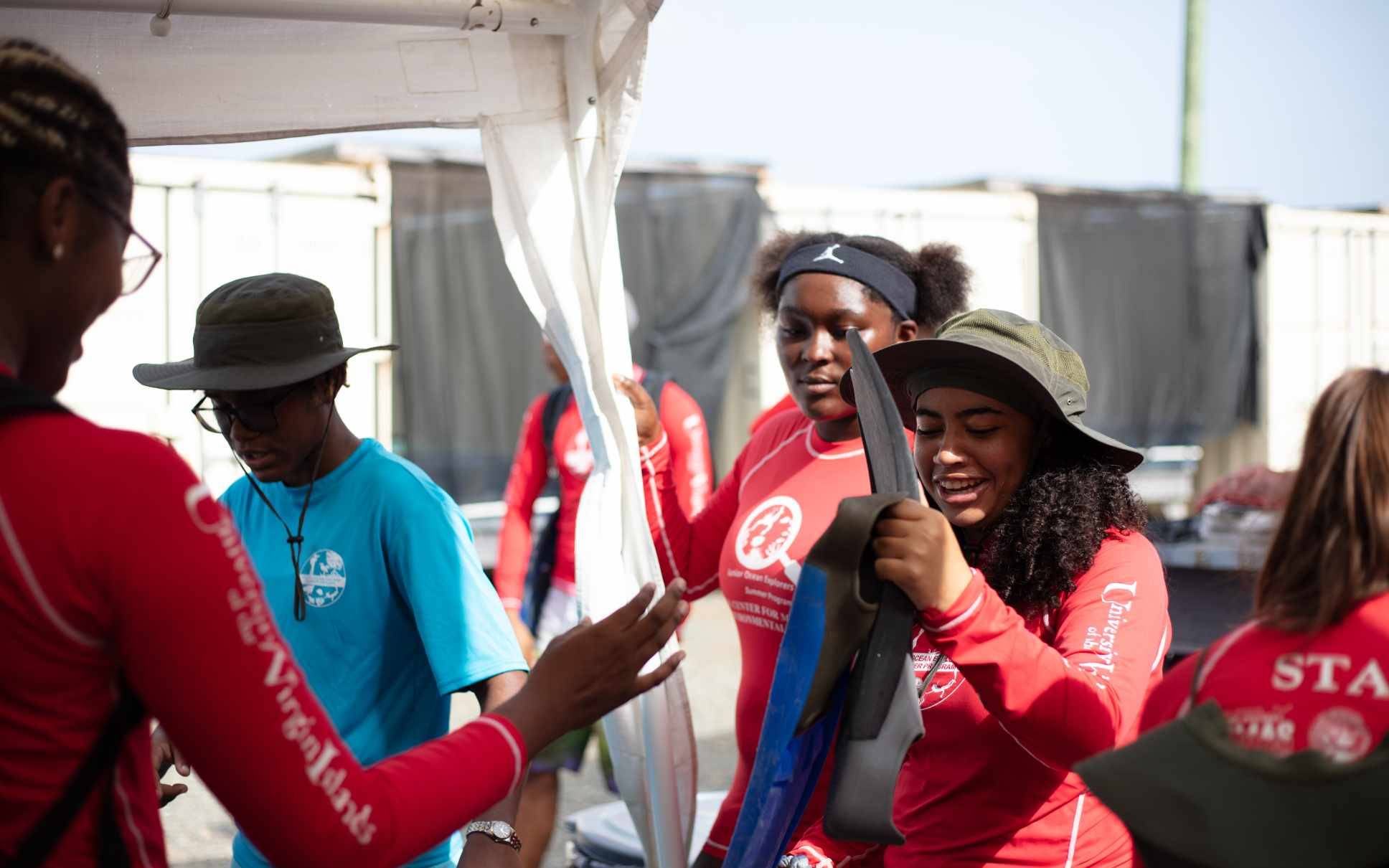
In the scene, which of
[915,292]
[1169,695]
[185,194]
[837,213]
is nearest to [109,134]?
[1169,695]

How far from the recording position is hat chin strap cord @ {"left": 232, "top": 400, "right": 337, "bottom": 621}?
7.83 feet

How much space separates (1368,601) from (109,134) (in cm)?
140

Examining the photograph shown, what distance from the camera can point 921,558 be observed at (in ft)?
5.82

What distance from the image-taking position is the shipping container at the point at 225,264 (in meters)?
8.59

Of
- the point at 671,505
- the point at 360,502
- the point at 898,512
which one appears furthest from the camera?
the point at 671,505

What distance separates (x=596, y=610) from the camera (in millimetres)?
2975

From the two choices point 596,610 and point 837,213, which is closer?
point 596,610

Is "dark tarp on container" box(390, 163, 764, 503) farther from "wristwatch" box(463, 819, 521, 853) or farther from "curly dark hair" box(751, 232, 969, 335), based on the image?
"wristwatch" box(463, 819, 521, 853)

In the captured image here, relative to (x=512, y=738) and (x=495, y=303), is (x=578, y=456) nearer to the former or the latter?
(x=512, y=738)

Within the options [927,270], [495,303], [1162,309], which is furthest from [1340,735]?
[1162,309]

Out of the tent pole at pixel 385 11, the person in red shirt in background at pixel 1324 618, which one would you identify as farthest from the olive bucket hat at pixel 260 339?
the person in red shirt in background at pixel 1324 618

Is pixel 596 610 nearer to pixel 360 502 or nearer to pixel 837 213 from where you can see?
pixel 360 502

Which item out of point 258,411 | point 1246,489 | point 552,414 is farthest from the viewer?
point 552,414

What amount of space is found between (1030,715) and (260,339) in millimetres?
1409
